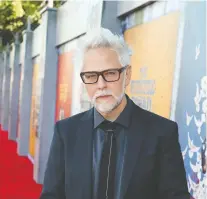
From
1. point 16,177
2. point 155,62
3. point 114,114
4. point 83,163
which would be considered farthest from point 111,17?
point 16,177

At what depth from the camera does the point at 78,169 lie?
1.56m

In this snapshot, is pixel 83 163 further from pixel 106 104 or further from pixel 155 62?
pixel 155 62

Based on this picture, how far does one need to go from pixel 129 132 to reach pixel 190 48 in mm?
1521

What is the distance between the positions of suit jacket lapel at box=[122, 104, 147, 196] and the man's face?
0.38 ft

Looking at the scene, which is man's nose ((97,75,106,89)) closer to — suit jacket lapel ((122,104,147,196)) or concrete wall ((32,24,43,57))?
suit jacket lapel ((122,104,147,196))

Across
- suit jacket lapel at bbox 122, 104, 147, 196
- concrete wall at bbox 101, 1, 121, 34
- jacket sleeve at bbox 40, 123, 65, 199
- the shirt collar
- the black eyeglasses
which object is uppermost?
concrete wall at bbox 101, 1, 121, 34

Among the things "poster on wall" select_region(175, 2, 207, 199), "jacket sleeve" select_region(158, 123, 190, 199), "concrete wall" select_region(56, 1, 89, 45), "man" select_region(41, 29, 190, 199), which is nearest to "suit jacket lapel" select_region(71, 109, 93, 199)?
"man" select_region(41, 29, 190, 199)

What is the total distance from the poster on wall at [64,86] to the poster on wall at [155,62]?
2515 millimetres

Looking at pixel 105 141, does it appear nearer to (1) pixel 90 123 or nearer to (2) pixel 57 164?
(1) pixel 90 123

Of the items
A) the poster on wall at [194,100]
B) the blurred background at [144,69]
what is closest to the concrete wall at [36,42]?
the blurred background at [144,69]

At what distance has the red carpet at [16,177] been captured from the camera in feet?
21.2

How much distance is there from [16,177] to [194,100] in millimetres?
5860

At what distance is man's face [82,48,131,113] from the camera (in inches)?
59.0

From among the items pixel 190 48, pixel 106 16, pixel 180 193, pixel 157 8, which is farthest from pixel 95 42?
pixel 106 16
